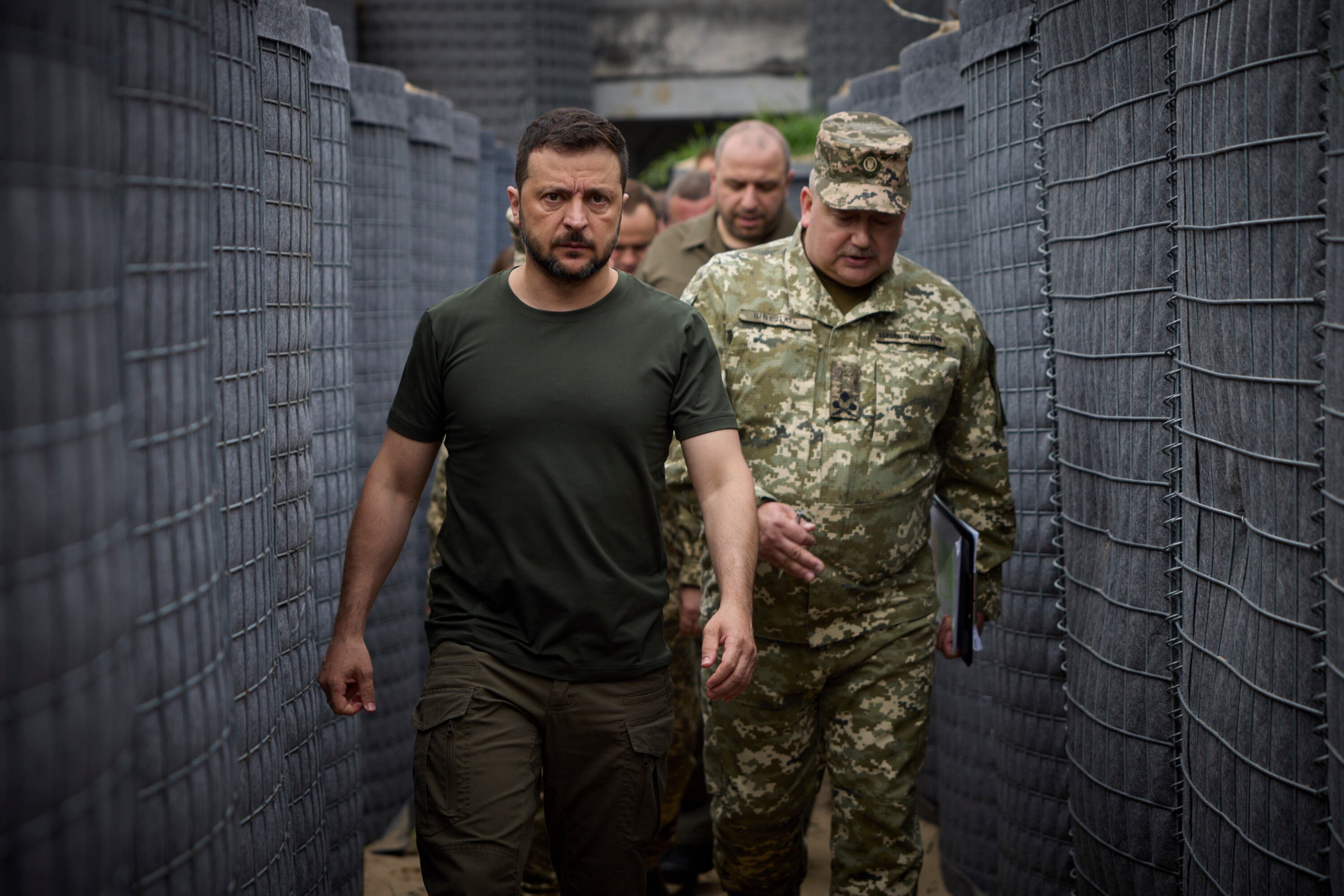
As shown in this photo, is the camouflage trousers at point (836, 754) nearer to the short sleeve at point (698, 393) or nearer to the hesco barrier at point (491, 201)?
the short sleeve at point (698, 393)

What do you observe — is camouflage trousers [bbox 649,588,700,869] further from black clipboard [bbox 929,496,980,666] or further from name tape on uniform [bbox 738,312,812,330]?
name tape on uniform [bbox 738,312,812,330]

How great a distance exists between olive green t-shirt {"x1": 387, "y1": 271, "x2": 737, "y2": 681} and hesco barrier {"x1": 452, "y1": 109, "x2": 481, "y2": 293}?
2.96 meters

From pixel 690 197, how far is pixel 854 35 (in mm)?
7007

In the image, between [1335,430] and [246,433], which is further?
[246,433]

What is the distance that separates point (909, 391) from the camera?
3152 mm

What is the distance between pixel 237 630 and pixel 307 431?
829 millimetres

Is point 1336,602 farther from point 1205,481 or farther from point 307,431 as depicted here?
point 307,431

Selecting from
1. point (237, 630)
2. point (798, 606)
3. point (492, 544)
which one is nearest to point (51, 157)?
point (237, 630)

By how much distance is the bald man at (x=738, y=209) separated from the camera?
4.56 metres

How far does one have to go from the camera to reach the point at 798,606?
316 centimetres

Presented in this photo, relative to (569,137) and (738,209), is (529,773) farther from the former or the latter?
(738,209)

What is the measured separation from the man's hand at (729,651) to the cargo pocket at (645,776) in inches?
8.0

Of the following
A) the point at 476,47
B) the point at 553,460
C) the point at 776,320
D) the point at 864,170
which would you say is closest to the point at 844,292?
the point at 776,320

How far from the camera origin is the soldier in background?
6.12 metres
